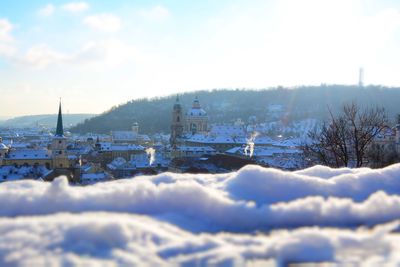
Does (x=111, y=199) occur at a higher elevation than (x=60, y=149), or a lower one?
higher

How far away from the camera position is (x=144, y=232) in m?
2.46

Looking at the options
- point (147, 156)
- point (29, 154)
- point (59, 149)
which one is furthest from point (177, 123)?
point (29, 154)

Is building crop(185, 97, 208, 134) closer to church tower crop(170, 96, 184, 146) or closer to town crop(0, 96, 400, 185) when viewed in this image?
town crop(0, 96, 400, 185)

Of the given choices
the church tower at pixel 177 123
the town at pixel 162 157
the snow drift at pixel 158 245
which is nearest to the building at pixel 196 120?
the town at pixel 162 157

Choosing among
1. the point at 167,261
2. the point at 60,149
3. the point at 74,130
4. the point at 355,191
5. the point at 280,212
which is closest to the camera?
the point at 167,261

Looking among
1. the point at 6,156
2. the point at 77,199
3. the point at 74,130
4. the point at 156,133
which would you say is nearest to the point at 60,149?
the point at 6,156

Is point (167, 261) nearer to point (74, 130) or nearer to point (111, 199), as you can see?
point (111, 199)

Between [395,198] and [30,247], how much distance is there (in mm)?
2505

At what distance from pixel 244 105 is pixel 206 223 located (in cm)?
17747

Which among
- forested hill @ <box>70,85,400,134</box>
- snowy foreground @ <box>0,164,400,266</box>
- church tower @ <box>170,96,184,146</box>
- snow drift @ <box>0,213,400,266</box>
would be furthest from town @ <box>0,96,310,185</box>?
forested hill @ <box>70,85,400,134</box>

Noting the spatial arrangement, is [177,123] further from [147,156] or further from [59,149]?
[59,149]

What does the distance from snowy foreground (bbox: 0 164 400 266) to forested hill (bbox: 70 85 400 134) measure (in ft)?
492

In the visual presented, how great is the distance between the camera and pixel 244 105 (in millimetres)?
179000

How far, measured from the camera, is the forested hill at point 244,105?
159 metres
